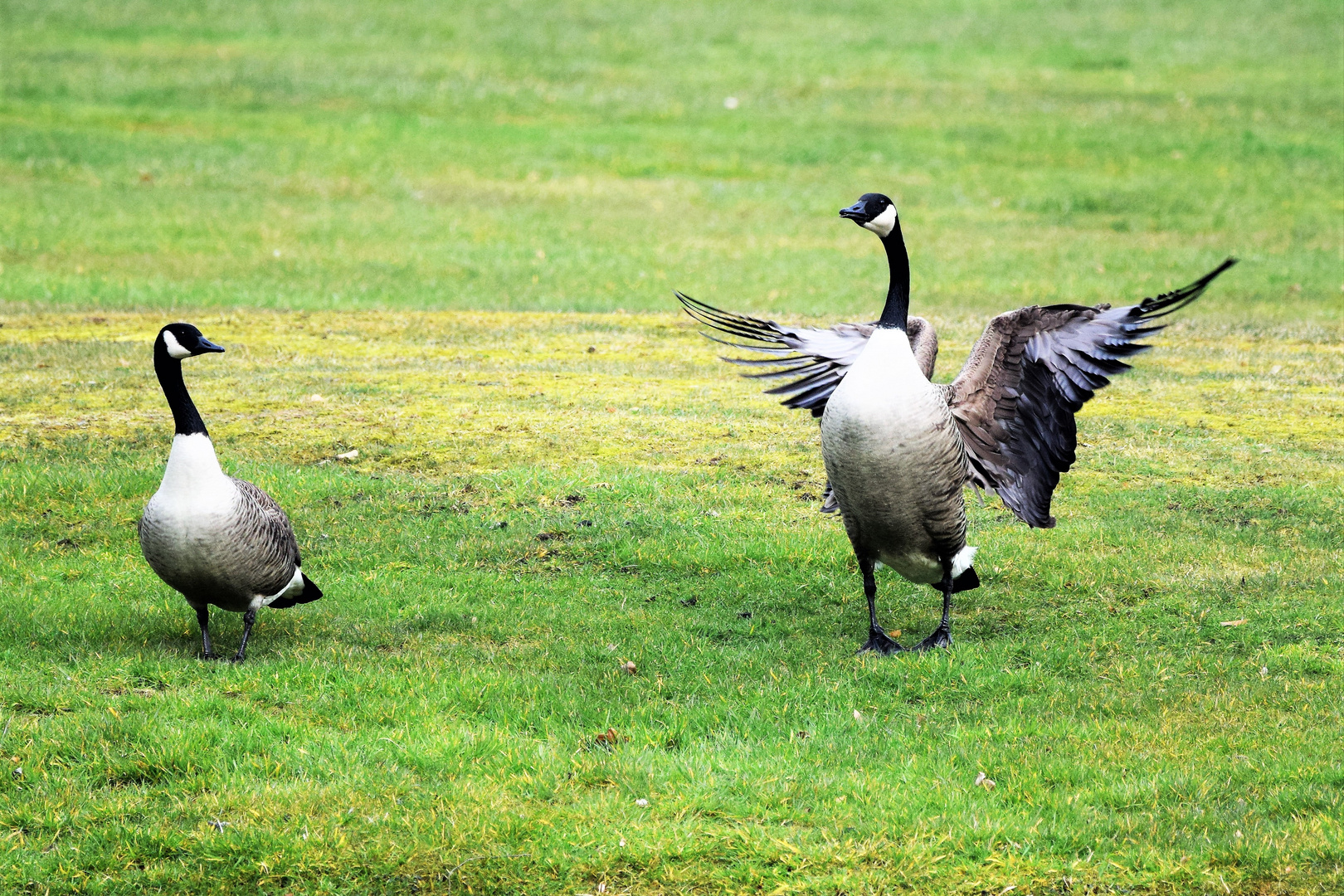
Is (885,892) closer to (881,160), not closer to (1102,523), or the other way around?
(1102,523)

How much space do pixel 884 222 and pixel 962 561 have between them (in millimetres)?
2196

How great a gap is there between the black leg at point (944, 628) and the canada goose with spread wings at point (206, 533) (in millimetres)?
3981

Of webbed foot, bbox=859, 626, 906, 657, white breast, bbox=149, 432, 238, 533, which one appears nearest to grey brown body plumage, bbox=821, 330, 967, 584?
webbed foot, bbox=859, 626, 906, 657

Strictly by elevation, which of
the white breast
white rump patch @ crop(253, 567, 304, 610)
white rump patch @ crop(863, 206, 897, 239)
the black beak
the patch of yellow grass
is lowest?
the patch of yellow grass

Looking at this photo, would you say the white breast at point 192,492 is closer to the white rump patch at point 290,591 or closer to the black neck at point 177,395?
the black neck at point 177,395

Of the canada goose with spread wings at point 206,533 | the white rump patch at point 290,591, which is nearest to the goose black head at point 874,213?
the canada goose with spread wings at point 206,533

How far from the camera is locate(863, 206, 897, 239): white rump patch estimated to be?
811 centimetres

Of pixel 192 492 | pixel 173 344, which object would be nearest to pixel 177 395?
pixel 173 344

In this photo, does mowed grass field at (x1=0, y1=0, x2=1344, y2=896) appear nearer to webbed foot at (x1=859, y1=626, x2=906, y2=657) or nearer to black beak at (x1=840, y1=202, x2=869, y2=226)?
Result: webbed foot at (x1=859, y1=626, x2=906, y2=657)

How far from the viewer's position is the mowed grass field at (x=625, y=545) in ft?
20.2

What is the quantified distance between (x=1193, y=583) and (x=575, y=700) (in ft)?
15.1

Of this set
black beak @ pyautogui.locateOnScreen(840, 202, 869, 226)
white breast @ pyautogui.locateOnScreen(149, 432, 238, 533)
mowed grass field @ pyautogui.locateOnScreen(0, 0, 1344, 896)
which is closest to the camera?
mowed grass field @ pyautogui.locateOnScreen(0, 0, 1344, 896)

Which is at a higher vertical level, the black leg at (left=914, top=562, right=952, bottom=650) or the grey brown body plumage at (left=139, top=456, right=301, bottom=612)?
the grey brown body plumage at (left=139, top=456, right=301, bottom=612)

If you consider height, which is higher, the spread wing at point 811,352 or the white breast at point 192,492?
the spread wing at point 811,352
